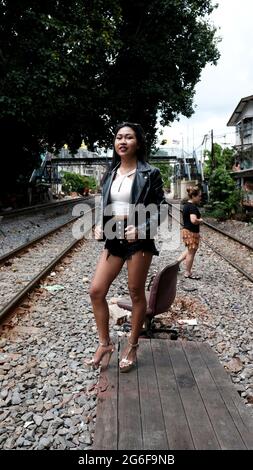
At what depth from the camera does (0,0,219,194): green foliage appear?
47.4ft

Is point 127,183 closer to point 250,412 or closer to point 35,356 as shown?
point 250,412

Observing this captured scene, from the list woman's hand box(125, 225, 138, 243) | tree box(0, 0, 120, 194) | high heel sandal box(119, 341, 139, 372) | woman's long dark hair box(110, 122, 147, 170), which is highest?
tree box(0, 0, 120, 194)

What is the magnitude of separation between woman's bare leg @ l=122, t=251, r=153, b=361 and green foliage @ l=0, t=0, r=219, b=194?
12.4 meters

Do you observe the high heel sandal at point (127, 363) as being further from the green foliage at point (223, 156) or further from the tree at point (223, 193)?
the green foliage at point (223, 156)

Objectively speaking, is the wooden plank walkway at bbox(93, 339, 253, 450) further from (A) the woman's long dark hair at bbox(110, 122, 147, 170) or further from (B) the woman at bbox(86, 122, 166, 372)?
(A) the woman's long dark hair at bbox(110, 122, 147, 170)

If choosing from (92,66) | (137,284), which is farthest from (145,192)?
(92,66)

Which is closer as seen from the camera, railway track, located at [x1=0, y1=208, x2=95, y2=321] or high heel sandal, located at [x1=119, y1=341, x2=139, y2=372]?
high heel sandal, located at [x1=119, y1=341, x2=139, y2=372]

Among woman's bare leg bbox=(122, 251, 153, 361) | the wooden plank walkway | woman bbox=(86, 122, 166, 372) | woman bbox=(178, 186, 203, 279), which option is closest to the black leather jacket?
woman bbox=(86, 122, 166, 372)

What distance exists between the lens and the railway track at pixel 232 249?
30.4 feet

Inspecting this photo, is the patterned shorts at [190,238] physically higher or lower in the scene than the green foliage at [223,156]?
lower

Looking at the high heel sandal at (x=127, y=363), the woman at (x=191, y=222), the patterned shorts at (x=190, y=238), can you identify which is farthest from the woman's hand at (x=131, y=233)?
the patterned shorts at (x=190, y=238)

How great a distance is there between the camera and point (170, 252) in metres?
10.8

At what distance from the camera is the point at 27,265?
874 centimetres

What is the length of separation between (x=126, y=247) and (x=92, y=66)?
1578 centimetres
